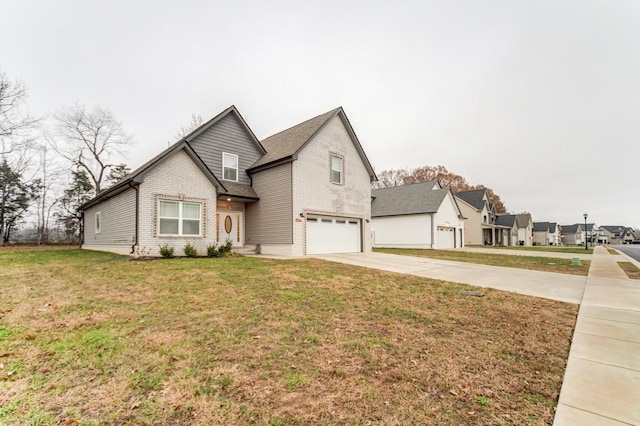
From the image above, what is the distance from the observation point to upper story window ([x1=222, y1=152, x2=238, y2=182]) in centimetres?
1655

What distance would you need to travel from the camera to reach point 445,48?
49.4 ft

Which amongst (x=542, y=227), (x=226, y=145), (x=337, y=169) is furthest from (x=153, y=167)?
(x=542, y=227)

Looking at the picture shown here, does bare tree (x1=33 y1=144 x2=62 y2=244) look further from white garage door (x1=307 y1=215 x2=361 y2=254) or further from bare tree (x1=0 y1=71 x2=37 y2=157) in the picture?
white garage door (x1=307 y1=215 x2=361 y2=254)

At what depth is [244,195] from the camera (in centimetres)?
1591

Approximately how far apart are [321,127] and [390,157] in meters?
27.8

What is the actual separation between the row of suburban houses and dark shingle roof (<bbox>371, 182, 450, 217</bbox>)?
924cm

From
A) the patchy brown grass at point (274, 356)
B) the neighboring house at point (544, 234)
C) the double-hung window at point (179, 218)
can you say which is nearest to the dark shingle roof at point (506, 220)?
the neighboring house at point (544, 234)

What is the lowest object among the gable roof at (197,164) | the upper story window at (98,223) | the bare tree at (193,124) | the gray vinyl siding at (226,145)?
the upper story window at (98,223)

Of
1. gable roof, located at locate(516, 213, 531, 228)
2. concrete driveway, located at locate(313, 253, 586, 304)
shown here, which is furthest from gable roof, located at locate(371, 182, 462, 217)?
gable roof, located at locate(516, 213, 531, 228)

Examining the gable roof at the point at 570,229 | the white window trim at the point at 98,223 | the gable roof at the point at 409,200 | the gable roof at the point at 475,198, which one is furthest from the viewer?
the gable roof at the point at 570,229

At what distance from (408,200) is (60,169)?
120 ft

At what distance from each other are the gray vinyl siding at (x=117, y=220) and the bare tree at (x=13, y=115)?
484 inches

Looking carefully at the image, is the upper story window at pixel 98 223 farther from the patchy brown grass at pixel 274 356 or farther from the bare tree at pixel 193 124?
the bare tree at pixel 193 124

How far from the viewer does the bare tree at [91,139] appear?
28938 millimetres
